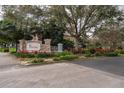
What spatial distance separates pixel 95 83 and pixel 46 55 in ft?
31.2

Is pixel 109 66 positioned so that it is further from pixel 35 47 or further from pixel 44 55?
pixel 35 47

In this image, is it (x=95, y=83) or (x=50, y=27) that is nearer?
(x=95, y=83)

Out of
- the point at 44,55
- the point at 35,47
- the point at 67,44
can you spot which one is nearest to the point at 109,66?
the point at 44,55

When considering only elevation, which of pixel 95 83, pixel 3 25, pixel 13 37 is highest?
pixel 3 25

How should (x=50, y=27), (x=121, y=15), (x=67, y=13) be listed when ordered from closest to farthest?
(x=67, y=13) < (x=121, y=15) < (x=50, y=27)

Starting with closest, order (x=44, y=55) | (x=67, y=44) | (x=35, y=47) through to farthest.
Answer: (x=44, y=55) → (x=35, y=47) → (x=67, y=44)

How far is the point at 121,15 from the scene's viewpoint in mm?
20516

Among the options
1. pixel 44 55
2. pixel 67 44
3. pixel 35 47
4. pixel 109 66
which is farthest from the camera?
pixel 67 44

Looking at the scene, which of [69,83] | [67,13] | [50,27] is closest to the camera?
[69,83]

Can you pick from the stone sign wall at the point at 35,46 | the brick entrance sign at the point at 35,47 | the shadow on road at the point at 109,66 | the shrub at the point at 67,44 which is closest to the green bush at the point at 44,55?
the brick entrance sign at the point at 35,47

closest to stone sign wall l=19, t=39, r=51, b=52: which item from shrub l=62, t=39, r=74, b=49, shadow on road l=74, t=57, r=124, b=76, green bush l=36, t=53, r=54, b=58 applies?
green bush l=36, t=53, r=54, b=58

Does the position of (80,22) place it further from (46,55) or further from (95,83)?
(95,83)

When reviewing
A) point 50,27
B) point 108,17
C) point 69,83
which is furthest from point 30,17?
point 69,83

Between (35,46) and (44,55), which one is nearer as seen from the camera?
(44,55)
